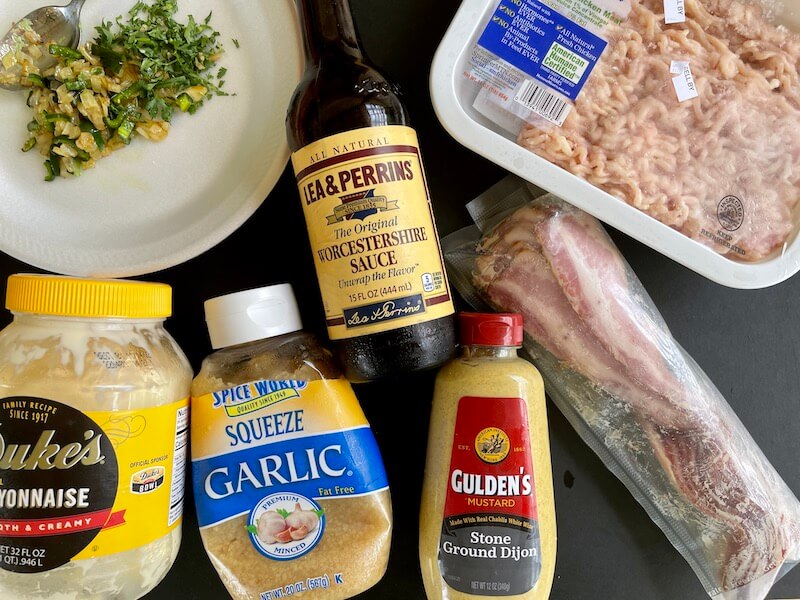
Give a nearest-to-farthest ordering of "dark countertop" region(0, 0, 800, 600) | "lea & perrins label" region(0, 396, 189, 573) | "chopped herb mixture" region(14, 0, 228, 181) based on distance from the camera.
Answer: "lea & perrins label" region(0, 396, 189, 573)
"chopped herb mixture" region(14, 0, 228, 181)
"dark countertop" region(0, 0, 800, 600)

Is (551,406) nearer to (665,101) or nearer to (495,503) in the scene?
(495,503)

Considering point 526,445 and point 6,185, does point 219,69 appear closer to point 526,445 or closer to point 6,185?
point 6,185

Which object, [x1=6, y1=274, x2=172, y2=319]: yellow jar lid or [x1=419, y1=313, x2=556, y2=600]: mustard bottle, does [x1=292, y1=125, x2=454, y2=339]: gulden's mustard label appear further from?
[x1=6, y1=274, x2=172, y2=319]: yellow jar lid

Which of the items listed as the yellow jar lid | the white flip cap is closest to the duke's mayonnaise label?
the white flip cap

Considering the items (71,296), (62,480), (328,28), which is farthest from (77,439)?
(328,28)

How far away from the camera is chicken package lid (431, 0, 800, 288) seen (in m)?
0.79

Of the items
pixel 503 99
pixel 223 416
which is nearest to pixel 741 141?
pixel 503 99

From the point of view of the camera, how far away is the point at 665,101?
80cm

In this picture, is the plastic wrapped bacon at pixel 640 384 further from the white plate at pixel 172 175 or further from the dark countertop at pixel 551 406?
the white plate at pixel 172 175

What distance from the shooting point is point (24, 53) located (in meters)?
0.84

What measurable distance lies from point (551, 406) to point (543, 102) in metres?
0.48

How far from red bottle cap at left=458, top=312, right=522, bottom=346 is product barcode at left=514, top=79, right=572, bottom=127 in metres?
0.28

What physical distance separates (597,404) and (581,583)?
1.02ft

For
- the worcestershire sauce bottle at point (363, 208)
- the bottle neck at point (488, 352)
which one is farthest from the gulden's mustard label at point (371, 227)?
the bottle neck at point (488, 352)
